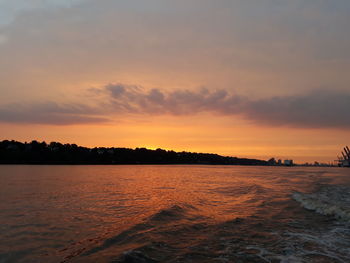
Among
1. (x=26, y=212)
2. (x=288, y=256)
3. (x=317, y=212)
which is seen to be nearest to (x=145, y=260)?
(x=288, y=256)

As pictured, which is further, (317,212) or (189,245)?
(317,212)

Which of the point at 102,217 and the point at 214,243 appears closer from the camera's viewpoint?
the point at 214,243

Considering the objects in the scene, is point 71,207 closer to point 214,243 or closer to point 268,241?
point 214,243

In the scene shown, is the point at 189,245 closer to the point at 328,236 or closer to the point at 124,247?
the point at 124,247

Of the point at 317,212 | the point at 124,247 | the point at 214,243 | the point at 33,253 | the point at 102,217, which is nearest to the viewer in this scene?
the point at 33,253

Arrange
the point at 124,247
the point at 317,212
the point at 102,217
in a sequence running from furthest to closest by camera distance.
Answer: the point at 317,212, the point at 102,217, the point at 124,247

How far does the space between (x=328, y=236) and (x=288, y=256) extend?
4.82 metres

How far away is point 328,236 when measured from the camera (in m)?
13.7

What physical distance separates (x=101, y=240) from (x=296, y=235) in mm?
10403

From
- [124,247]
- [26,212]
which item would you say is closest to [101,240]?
[124,247]

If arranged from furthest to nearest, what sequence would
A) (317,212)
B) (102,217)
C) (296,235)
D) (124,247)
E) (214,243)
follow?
(317,212) < (102,217) < (296,235) < (214,243) < (124,247)

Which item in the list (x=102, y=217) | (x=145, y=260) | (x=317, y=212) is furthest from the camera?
(x=317, y=212)

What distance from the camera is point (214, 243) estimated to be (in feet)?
39.3

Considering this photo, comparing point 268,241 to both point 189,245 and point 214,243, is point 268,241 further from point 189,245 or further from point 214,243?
point 189,245
